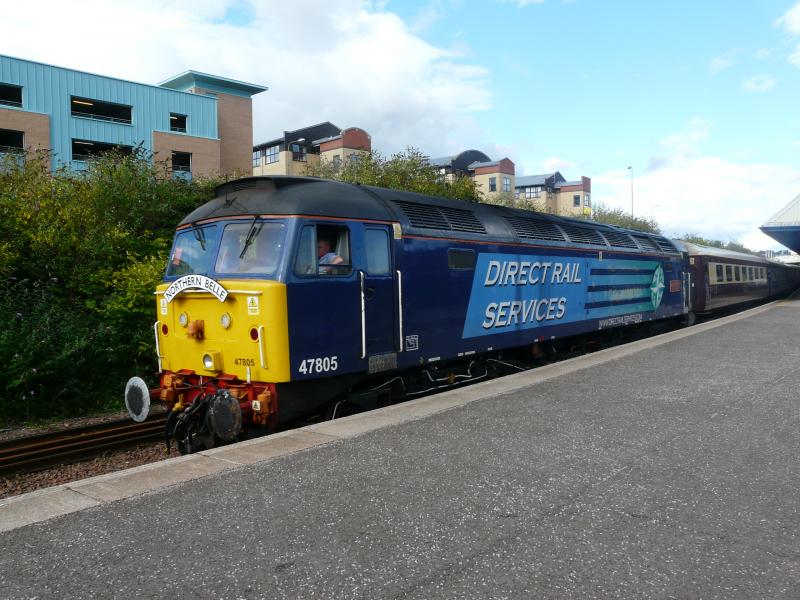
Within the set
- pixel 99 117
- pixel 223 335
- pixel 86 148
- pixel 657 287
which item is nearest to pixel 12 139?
pixel 86 148

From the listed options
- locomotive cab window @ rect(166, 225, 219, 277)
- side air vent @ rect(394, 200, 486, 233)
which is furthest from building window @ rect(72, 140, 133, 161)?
side air vent @ rect(394, 200, 486, 233)

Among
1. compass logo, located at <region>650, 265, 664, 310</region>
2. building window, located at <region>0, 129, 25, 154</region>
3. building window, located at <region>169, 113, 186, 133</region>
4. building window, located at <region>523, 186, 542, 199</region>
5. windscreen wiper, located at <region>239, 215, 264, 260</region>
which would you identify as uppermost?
building window, located at <region>523, 186, 542, 199</region>

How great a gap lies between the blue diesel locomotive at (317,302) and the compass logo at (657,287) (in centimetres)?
765

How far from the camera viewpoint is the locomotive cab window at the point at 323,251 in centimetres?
633

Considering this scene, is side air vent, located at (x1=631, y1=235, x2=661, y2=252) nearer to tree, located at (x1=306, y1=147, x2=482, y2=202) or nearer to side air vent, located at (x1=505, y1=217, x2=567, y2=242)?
side air vent, located at (x1=505, y1=217, x2=567, y2=242)

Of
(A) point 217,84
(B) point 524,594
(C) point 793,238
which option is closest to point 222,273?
(B) point 524,594

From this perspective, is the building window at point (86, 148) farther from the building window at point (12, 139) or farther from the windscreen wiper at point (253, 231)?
the windscreen wiper at point (253, 231)

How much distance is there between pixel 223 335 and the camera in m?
6.46

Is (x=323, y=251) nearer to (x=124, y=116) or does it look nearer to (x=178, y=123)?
(x=124, y=116)

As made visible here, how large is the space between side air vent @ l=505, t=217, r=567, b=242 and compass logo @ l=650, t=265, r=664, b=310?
221 inches

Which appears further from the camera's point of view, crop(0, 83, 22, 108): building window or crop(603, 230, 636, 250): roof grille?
crop(0, 83, 22, 108): building window

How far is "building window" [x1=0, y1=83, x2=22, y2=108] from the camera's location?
92.1 ft

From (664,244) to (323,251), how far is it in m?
13.5

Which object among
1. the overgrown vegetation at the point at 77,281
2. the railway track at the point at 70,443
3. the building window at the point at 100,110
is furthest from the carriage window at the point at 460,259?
the building window at the point at 100,110
